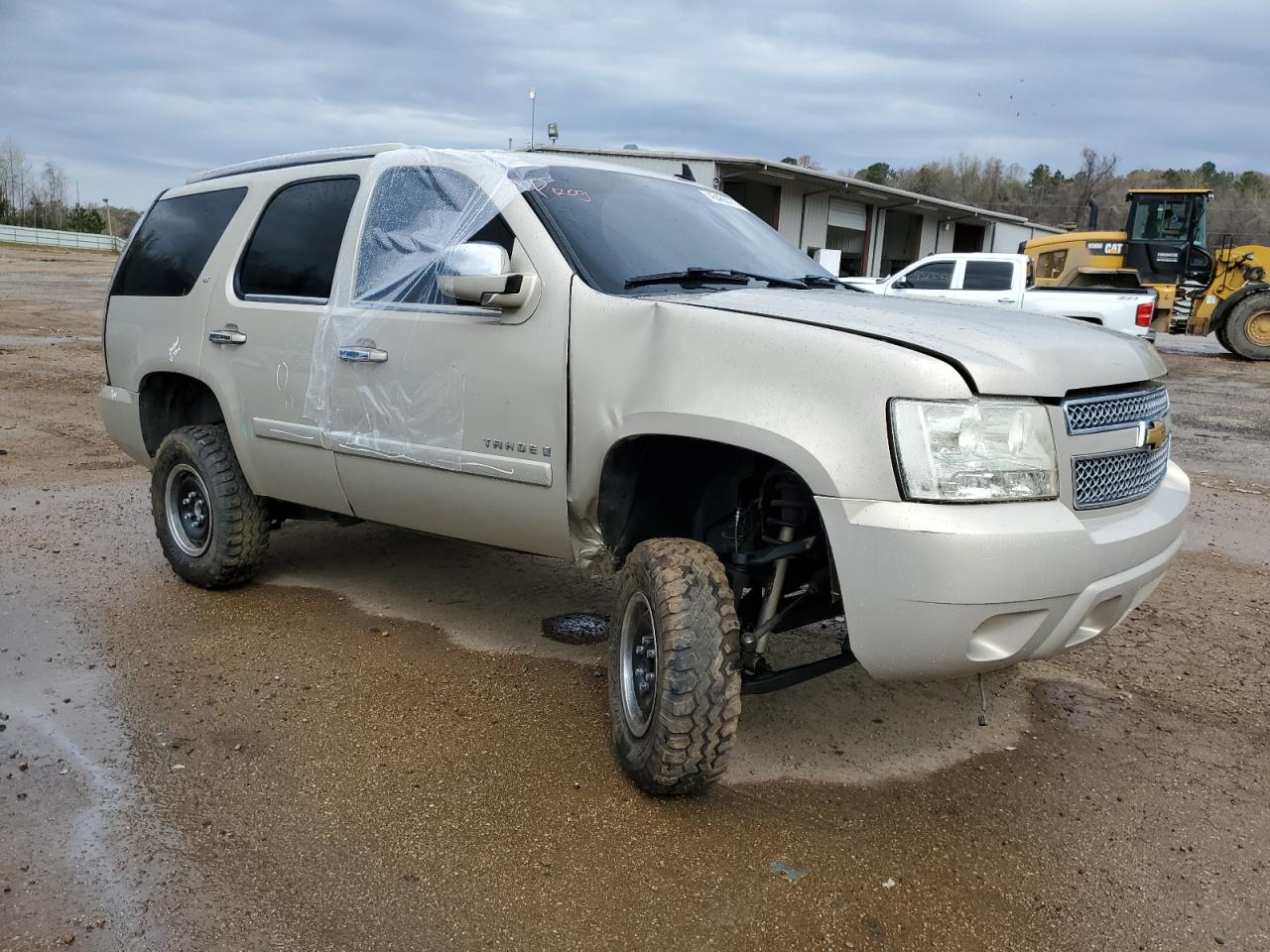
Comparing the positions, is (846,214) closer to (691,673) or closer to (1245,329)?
(1245,329)

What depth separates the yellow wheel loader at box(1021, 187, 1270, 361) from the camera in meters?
20.3

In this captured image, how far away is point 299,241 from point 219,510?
1.31 metres

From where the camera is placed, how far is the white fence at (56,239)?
5403cm

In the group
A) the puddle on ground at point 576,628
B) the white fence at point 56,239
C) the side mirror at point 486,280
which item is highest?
the side mirror at point 486,280

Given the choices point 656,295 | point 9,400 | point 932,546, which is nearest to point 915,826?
point 932,546

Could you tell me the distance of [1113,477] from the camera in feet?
9.83

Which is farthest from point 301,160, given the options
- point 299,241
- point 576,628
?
point 576,628

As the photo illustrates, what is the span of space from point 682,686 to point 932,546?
835 millimetres

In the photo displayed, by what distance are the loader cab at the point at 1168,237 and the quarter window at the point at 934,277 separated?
21.2ft

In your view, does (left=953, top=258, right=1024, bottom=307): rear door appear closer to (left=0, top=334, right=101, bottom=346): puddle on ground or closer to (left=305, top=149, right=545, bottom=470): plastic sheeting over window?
(left=0, top=334, right=101, bottom=346): puddle on ground

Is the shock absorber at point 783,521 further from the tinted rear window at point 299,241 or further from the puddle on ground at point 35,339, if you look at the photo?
the puddle on ground at point 35,339

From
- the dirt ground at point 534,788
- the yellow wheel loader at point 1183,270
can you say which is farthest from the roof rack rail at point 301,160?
the yellow wheel loader at point 1183,270

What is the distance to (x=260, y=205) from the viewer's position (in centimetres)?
477

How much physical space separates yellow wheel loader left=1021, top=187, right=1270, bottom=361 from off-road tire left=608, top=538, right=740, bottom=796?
65.5 feet
